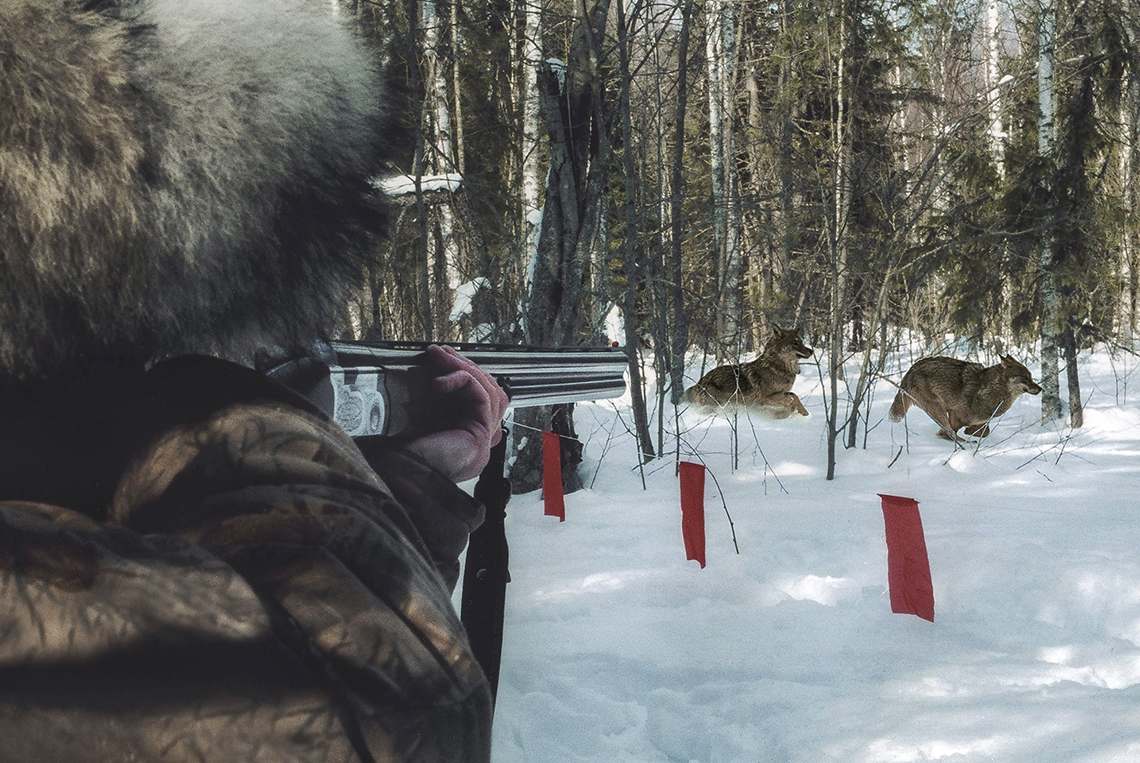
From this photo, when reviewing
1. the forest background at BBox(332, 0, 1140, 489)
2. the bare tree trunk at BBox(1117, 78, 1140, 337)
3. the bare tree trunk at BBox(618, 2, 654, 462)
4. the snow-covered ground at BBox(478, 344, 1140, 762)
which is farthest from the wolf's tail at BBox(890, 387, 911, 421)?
the bare tree trunk at BBox(1117, 78, 1140, 337)

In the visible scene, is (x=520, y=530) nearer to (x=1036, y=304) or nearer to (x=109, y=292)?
(x=109, y=292)

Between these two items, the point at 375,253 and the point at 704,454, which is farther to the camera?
the point at 704,454

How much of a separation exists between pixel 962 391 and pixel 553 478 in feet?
16.0

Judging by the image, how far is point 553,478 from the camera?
5117 millimetres

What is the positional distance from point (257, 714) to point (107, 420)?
0.28 m

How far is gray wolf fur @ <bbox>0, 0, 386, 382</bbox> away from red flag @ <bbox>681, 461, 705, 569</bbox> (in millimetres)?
3315

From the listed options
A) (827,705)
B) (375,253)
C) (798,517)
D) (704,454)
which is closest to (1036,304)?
(704,454)

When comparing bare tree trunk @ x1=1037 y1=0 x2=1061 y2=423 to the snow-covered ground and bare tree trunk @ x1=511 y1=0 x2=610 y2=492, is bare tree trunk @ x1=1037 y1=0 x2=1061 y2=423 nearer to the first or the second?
the snow-covered ground

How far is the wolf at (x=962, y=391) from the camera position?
8391 mm

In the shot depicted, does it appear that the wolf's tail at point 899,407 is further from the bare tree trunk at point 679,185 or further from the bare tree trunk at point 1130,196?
the bare tree trunk at point 1130,196

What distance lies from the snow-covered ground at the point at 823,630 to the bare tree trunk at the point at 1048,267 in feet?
10.6

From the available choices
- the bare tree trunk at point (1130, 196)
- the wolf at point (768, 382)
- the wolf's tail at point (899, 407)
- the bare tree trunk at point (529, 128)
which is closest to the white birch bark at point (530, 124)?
the bare tree trunk at point (529, 128)

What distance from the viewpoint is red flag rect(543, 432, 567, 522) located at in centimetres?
510

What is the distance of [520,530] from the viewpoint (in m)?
5.12
